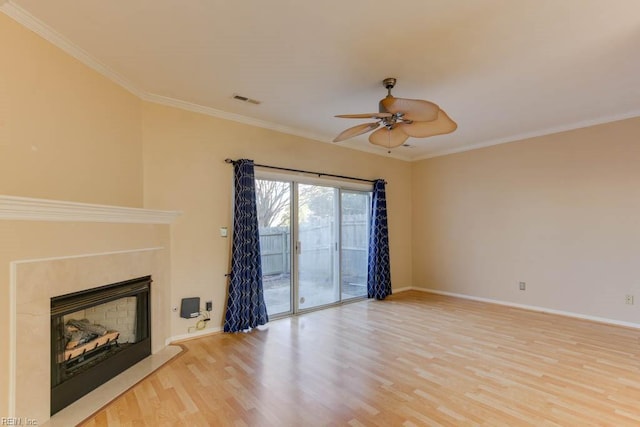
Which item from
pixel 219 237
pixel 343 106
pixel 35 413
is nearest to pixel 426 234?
pixel 343 106

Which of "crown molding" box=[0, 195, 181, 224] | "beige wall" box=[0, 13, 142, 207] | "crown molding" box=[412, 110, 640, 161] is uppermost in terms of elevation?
"crown molding" box=[412, 110, 640, 161]

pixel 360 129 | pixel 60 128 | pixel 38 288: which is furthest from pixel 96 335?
pixel 360 129

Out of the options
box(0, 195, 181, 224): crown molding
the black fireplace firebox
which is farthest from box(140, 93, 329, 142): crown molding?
the black fireplace firebox

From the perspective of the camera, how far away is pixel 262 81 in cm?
304

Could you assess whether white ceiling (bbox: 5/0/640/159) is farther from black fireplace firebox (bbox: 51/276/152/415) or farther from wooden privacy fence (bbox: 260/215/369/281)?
black fireplace firebox (bbox: 51/276/152/415)

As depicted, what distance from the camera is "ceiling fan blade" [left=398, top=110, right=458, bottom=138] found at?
8.94 ft

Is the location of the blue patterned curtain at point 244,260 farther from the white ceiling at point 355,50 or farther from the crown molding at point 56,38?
the crown molding at point 56,38

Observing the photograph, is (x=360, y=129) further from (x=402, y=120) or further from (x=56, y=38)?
(x=56, y=38)

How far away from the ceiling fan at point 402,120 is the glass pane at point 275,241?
5.11 feet

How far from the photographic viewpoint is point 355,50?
2.49 metres

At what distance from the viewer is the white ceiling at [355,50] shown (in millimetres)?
2029

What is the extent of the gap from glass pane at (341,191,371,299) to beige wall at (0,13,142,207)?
3.27 metres

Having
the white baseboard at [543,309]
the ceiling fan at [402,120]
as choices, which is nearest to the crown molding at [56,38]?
the ceiling fan at [402,120]

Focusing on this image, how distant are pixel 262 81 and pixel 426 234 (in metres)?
4.51
